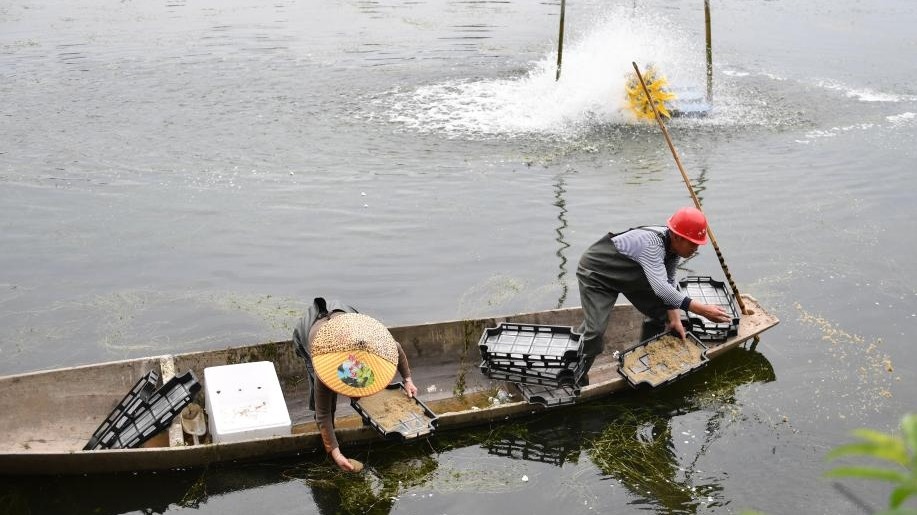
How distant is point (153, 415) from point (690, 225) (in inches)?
183

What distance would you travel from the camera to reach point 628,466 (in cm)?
747

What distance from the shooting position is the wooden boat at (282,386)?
6586 millimetres

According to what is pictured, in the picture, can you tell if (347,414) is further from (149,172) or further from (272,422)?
(149,172)

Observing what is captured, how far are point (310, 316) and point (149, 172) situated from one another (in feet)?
25.9

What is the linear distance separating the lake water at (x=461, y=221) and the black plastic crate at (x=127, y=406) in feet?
1.20

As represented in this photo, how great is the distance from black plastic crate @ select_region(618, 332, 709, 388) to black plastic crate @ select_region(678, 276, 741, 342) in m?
0.22

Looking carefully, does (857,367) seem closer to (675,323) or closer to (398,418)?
(675,323)

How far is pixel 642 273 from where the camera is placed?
7.72m

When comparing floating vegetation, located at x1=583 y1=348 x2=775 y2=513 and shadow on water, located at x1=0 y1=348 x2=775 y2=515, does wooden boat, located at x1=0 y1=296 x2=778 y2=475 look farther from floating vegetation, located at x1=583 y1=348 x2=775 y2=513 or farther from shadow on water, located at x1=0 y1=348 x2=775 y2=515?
floating vegetation, located at x1=583 y1=348 x2=775 y2=513

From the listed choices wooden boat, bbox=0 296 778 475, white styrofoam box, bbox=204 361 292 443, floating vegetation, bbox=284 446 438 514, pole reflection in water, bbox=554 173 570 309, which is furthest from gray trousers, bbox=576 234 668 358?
white styrofoam box, bbox=204 361 292 443

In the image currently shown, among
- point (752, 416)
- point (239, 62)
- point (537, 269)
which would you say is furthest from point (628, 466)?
point (239, 62)

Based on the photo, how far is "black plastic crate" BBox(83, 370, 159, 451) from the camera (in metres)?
6.88

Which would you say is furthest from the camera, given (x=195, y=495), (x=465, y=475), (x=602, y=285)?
(x=602, y=285)

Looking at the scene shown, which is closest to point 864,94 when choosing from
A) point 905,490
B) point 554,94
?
point 554,94
